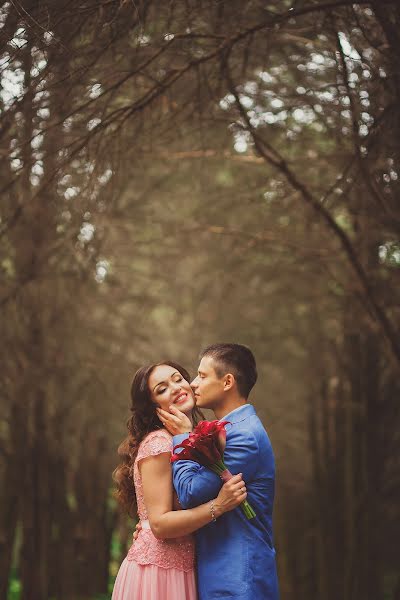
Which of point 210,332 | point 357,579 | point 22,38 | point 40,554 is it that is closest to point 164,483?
point 22,38

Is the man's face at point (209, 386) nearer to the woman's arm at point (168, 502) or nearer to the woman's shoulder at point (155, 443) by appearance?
the woman's shoulder at point (155, 443)

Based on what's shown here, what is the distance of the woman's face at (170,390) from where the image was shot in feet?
15.4

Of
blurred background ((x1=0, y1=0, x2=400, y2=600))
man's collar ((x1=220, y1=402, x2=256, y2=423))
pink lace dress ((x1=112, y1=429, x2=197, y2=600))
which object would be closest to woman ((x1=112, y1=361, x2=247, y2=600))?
pink lace dress ((x1=112, y1=429, x2=197, y2=600))

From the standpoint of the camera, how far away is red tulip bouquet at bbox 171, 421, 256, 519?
3977 millimetres

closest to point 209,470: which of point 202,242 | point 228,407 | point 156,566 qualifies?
point 228,407

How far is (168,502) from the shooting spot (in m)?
4.32

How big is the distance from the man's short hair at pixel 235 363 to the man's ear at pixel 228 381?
0.07 feet

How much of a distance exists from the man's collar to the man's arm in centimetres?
9

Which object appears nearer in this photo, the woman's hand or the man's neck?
the woman's hand

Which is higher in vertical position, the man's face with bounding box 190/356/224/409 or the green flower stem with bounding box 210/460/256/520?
the man's face with bounding box 190/356/224/409

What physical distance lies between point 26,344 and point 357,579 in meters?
5.17

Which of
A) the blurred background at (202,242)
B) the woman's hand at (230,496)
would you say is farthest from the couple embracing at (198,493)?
the blurred background at (202,242)

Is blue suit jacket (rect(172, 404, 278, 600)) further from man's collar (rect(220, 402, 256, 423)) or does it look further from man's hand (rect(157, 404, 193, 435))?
man's hand (rect(157, 404, 193, 435))

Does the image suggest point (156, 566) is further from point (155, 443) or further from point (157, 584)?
point (155, 443)
